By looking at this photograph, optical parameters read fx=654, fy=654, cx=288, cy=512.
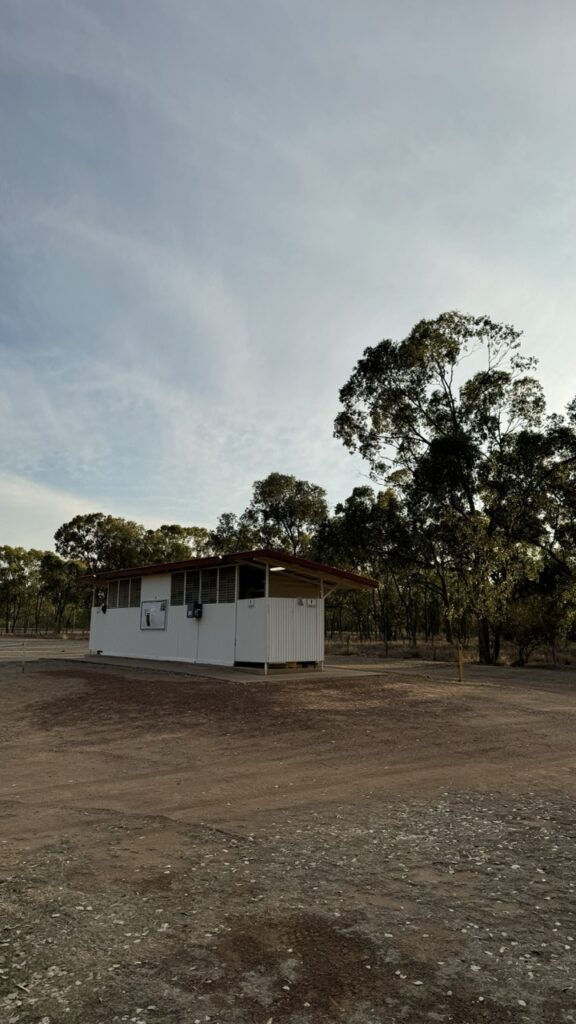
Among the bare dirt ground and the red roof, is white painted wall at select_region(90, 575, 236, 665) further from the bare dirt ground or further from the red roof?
the bare dirt ground

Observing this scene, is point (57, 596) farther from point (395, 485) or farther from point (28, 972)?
point (28, 972)

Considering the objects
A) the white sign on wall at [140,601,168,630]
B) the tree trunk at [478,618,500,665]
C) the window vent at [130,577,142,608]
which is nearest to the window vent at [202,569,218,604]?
the white sign on wall at [140,601,168,630]

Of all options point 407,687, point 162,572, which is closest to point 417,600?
point 162,572

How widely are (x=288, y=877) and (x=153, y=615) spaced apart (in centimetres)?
2028

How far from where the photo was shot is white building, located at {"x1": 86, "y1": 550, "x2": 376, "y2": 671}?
64.1ft

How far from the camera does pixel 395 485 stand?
31812 millimetres

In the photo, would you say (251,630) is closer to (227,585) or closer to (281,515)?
(227,585)

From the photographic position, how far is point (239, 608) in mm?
20328

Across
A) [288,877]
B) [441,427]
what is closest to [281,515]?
[441,427]

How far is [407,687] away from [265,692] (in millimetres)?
3715

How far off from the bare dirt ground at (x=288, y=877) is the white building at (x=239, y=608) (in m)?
8.98

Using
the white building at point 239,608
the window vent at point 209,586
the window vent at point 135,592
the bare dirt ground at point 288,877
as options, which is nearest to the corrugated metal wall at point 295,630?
the white building at point 239,608

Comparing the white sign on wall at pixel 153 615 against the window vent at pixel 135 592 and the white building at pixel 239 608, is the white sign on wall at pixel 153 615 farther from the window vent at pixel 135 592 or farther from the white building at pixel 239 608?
the window vent at pixel 135 592

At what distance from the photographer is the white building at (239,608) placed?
64.1 ft
